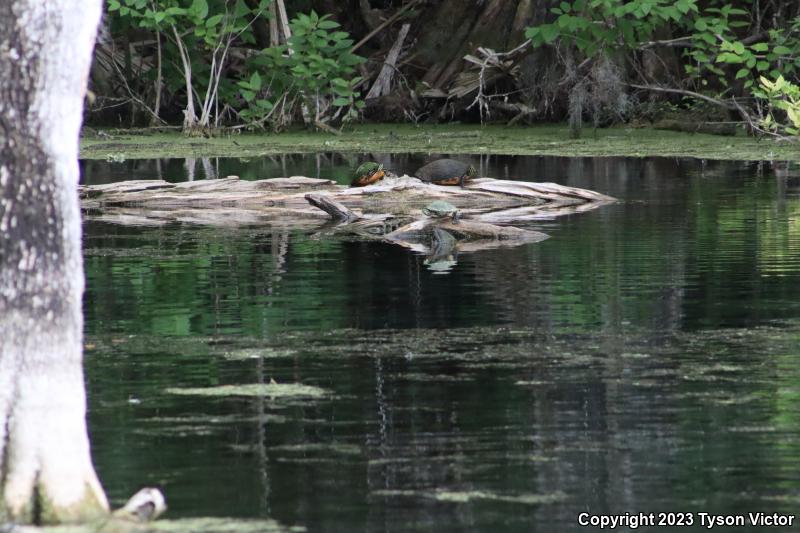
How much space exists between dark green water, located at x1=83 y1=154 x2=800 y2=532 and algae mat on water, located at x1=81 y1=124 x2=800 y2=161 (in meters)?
9.28

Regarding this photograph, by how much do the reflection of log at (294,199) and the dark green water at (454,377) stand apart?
88.7 inches

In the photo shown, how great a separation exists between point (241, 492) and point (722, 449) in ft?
6.27

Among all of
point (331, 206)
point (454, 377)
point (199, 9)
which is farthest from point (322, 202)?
point (199, 9)

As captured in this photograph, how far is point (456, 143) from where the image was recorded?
2538cm

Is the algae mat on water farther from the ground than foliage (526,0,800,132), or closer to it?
closer to it

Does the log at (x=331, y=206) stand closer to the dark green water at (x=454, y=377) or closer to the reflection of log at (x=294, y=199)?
the reflection of log at (x=294, y=199)

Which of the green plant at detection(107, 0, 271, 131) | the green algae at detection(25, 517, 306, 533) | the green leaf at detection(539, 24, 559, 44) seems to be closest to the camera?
the green algae at detection(25, 517, 306, 533)

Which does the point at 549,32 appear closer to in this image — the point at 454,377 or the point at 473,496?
the point at 454,377

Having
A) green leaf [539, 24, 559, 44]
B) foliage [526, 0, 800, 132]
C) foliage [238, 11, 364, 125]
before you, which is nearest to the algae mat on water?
foliage [238, 11, 364, 125]

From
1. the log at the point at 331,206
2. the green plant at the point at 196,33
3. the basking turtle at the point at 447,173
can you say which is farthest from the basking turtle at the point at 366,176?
the green plant at the point at 196,33

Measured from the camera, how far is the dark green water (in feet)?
19.2

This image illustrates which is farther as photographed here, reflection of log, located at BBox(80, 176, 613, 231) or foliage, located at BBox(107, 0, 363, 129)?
foliage, located at BBox(107, 0, 363, 129)

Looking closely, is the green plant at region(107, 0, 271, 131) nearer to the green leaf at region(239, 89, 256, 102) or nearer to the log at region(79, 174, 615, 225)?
the green leaf at region(239, 89, 256, 102)

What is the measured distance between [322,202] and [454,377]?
7999mm
